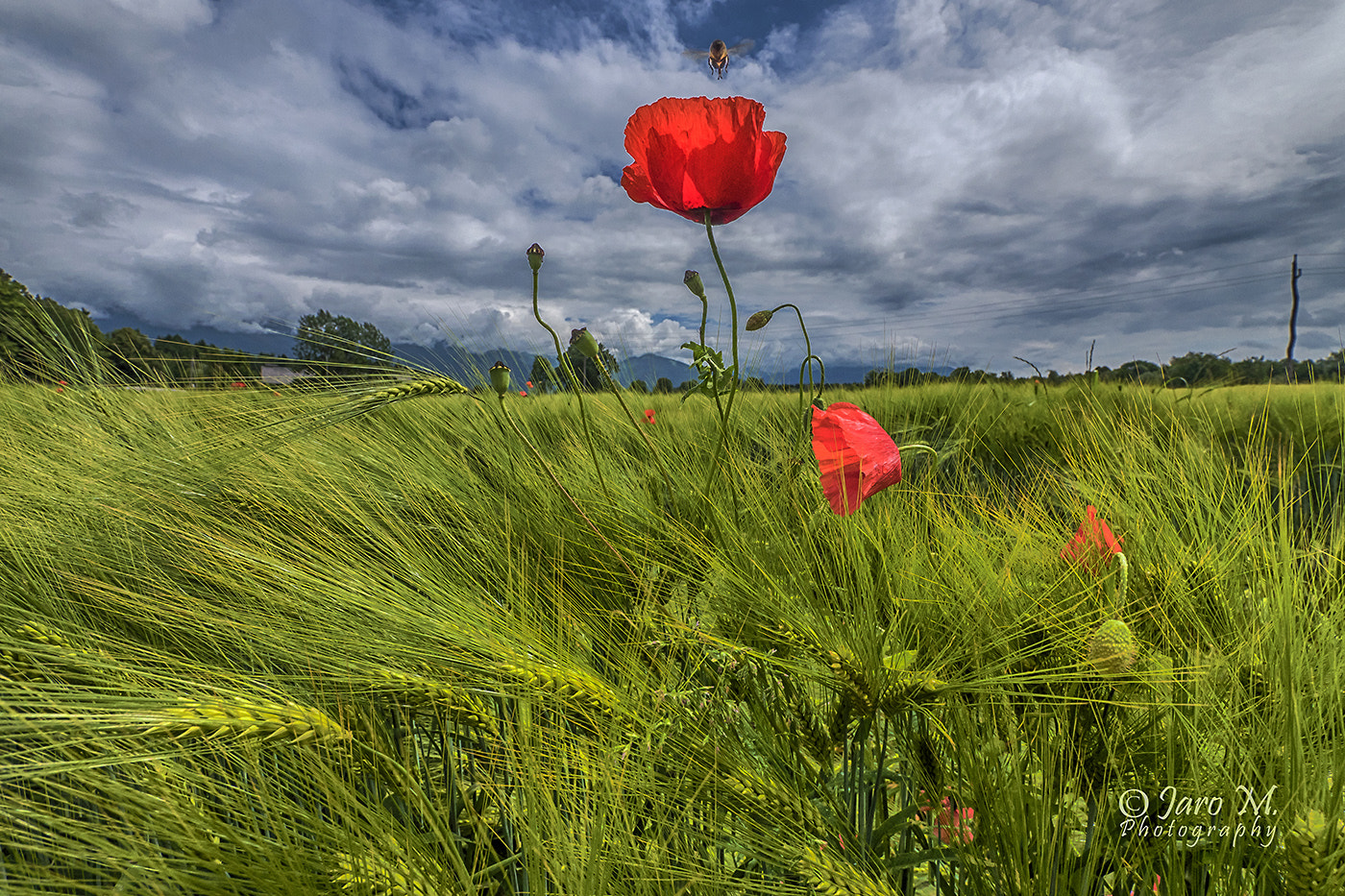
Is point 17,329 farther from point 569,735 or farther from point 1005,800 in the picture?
point 1005,800

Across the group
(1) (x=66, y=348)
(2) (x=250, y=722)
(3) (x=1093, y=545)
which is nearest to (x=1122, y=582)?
(3) (x=1093, y=545)

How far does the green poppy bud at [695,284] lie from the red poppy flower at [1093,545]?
1.55 ft

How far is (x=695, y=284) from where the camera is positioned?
0.72 meters

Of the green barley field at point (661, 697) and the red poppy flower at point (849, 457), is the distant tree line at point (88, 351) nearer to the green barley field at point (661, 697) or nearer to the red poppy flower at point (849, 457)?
the green barley field at point (661, 697)

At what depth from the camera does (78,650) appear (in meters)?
0.59

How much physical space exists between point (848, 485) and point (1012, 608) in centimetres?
21

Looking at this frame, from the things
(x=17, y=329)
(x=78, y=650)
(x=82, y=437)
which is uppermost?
(x=17, y=329)

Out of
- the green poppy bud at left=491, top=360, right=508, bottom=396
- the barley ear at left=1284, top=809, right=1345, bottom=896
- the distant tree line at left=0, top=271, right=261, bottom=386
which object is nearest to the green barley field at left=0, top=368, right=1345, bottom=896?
the barley ear at left=1284, top=809, right=1345, bottom=896

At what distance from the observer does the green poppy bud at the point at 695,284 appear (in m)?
0.71

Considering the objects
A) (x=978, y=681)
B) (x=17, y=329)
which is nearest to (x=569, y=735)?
(x=978, y=681)

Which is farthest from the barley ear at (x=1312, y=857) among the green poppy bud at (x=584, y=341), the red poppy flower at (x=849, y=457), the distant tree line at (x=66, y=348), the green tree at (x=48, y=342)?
the green tree at (x=48, y=342)
